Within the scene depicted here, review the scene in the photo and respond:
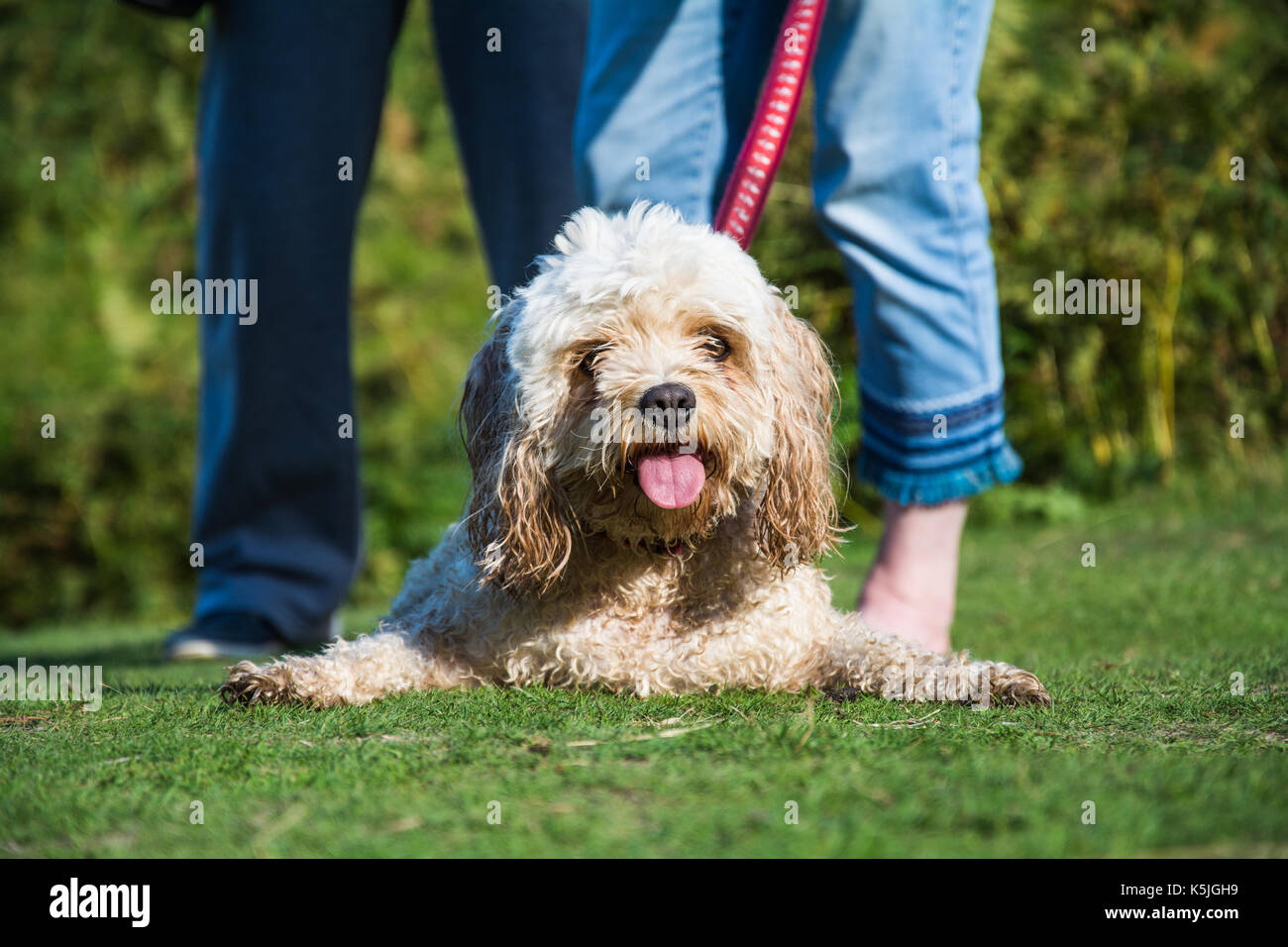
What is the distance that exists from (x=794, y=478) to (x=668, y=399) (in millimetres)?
413

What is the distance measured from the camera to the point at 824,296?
23.8ft

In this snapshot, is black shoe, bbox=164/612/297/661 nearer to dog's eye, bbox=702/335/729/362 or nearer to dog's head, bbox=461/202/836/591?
dog's head, bbox=461/202/836/591

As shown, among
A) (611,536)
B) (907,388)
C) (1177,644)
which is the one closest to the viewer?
(611,536)

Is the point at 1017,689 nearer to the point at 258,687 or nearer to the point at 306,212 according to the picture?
the point at 258,687

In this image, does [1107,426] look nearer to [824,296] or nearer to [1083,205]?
[1083,205]

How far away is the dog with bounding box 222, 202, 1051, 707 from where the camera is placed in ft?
8.53

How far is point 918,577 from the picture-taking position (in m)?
3.23

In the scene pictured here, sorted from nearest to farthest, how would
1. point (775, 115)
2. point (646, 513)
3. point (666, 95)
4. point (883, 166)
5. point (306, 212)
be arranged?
point (646, 513)
point (775, 115)
point (883, 166)
point (666, 95)
point (306, 212)

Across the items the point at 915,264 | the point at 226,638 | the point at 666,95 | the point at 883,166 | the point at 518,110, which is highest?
the point at 518,110

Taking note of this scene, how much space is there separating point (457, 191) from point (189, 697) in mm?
7649

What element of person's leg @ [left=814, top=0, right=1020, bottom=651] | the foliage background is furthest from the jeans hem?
the foliage background

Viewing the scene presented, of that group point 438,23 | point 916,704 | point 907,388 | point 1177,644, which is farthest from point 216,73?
point 1177,644

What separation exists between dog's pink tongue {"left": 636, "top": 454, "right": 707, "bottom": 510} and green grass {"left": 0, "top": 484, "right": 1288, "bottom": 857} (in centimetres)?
45

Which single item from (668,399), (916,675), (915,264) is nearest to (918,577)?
(916,675)
